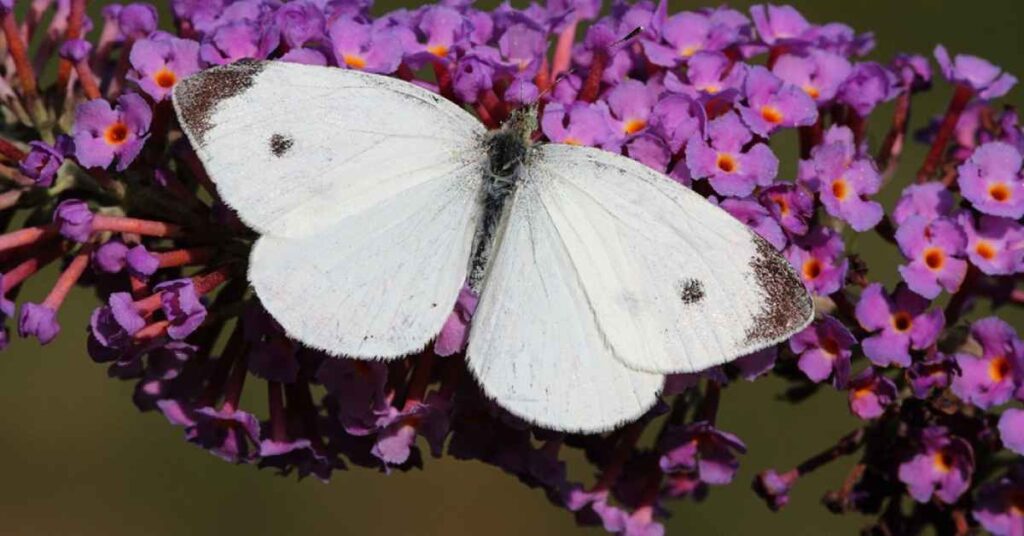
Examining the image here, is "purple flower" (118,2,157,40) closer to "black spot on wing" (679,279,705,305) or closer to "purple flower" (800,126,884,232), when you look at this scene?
"black spot on wing" (679,279,705,305)

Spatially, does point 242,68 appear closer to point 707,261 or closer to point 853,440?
point 707,261

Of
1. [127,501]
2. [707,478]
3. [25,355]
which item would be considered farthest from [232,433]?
[25,355]

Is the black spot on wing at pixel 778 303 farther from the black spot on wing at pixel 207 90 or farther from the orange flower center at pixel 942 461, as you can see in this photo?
the black spot on wing at pixel 207 90

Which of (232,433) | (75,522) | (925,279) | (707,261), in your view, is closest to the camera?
(707,261)

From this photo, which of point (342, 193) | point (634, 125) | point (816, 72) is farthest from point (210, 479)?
point (816, 72)

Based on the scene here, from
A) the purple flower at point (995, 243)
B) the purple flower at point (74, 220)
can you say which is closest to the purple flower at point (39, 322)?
the purple flower at point (74, 220)

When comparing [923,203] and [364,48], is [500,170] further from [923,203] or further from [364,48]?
[923,203]
